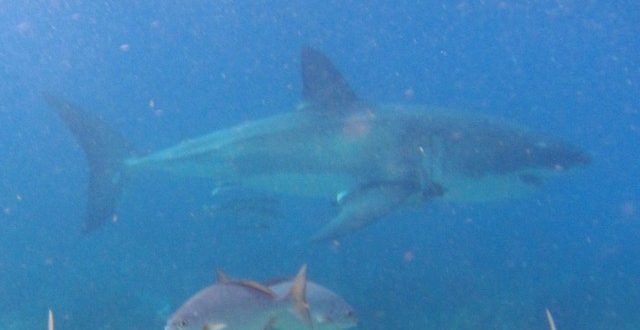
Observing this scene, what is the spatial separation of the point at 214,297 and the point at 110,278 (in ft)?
56.4

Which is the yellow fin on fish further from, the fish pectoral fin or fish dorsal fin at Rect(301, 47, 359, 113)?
fish dorsal fin at Rect(301, 47, 359, 113)

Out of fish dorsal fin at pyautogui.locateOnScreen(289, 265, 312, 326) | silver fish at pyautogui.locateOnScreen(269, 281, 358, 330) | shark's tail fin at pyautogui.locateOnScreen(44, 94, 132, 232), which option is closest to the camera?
fish dorsal fin at pyautogui.locateOnScreen(289, 265, 312, 326)

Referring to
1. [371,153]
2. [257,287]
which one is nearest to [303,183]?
[371,153]

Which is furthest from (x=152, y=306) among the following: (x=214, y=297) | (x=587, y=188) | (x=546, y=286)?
(x=587, y=188)

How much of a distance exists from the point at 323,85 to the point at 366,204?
2.13m

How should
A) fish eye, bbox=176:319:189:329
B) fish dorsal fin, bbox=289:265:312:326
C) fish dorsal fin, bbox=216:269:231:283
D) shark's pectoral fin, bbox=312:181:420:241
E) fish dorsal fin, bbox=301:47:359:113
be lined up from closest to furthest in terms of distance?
fish eye, bbox=176:319:189:329 < fish dorsal fin, bbox=289:265:312:326 < fish dorsal fin, bbox=216:269:231:283 < shark's pectoral fin, bbox=312:181:420:241 < fish dorsal fin, bbox=301:47:359:113

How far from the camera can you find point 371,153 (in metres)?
8.24

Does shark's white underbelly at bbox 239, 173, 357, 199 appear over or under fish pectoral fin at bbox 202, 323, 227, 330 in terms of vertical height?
under

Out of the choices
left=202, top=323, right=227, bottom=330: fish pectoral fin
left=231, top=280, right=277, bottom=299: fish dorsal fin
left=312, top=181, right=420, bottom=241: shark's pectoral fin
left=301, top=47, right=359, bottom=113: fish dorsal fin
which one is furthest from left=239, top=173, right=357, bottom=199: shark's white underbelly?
left=202, top=323, right=227, bottom=330: fish pectoral fin

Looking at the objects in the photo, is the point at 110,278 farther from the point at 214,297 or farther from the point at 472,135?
the point at 214,297

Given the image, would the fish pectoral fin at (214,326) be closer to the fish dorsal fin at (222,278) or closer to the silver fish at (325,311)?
the fish dorsal fin at (222,278)

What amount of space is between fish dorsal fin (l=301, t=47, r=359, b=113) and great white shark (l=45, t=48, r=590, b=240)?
0.01m

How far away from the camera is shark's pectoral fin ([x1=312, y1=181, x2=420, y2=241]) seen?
259 inches

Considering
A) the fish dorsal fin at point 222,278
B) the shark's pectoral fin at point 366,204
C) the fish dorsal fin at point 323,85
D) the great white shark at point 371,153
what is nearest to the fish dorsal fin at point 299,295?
the fish dorsal fin at point 222,278
